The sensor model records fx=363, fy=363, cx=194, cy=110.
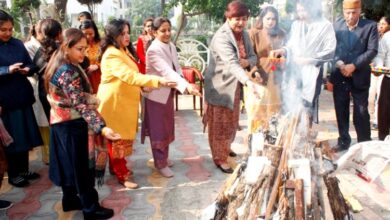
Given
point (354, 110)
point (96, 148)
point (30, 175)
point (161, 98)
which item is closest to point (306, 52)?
point (354, 110)

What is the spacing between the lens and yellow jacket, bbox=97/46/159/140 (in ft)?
11.8

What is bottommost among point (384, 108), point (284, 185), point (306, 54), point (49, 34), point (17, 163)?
point (17, 163)

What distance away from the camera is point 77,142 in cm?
309

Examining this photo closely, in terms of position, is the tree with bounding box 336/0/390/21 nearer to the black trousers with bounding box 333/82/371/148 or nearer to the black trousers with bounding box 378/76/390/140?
the black trousers with bounding box 378/76/390/140

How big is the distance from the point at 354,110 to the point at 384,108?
54 cm

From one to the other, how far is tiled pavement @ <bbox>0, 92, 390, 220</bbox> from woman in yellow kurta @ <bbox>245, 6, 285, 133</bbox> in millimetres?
847

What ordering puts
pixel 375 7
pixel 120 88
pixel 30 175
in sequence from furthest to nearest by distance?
1. pixel 375 7
2. pixel 30 175
3. pixel 120 88

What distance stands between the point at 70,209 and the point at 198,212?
4.04 feet

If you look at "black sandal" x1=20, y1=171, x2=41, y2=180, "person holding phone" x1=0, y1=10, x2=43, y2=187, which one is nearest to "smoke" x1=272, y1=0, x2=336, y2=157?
"person holding phone" x1=0, y1=10, x2=43, y2=187

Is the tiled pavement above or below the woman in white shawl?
below

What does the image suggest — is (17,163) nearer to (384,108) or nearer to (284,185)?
(284,185)

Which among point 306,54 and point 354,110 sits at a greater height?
point 306,54

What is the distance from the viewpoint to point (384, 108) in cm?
501

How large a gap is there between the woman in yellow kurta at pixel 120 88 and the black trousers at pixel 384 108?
10.3 ft
